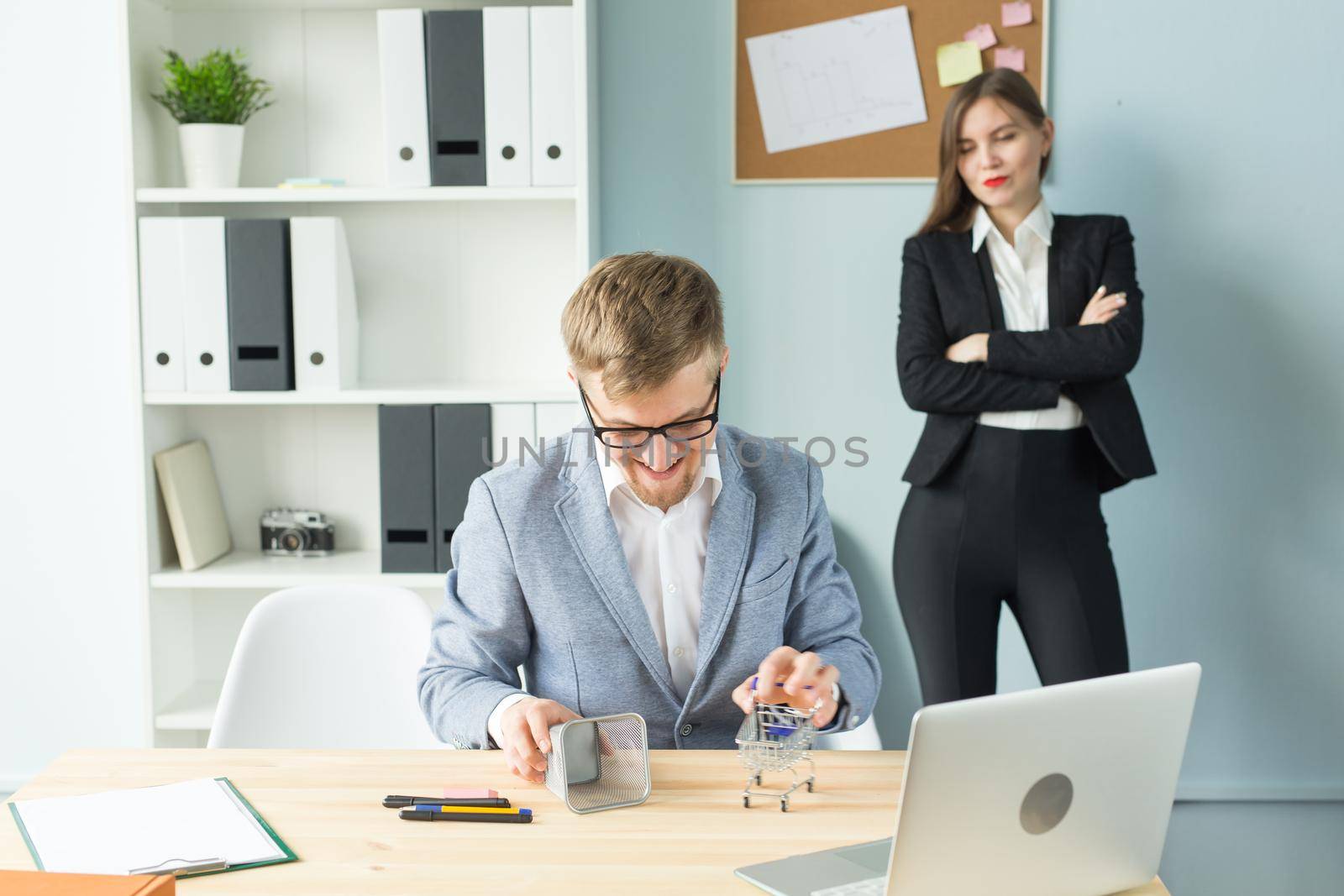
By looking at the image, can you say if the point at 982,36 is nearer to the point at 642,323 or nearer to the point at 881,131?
the point at 881,131

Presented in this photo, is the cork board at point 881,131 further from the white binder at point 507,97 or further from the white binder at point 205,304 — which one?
the white binder at point 205,304

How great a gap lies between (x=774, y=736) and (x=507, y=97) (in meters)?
1.66

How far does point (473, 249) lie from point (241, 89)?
0.62 m

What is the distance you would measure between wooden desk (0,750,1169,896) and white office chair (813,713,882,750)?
15.0 inches

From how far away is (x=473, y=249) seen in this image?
111 inches

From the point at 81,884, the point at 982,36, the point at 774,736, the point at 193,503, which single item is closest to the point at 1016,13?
the point at 982,36

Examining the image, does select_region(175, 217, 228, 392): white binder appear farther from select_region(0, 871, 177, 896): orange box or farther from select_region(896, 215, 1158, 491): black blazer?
select_region(0, 871, 177, 896): orange box

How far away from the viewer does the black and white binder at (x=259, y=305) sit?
252cm

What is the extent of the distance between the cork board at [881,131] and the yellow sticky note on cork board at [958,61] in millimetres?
20

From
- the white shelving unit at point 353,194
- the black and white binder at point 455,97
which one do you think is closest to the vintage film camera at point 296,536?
the white shelving unit at point 353,194

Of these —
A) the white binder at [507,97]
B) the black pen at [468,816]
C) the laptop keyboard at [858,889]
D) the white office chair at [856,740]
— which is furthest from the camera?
the white binder at [507,97]

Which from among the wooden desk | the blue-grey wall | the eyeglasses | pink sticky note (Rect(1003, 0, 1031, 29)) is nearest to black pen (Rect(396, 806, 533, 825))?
the wooden desk

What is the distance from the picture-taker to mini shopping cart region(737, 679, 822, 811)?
130 cm

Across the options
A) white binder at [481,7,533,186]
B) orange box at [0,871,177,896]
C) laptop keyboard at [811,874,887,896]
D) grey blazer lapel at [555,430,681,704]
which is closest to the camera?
orange box at [0,871,177,896]
